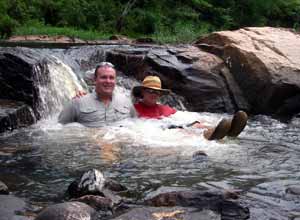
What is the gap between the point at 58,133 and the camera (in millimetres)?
6816

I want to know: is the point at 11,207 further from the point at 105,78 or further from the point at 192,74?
the point at 192,74

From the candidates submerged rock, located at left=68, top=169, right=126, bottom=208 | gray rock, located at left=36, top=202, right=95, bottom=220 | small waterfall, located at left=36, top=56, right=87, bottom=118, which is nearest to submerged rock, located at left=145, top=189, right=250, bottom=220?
submerged rock, located at left=68, top=169, right=126, bottom=208

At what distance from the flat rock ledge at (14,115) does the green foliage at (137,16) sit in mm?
10980

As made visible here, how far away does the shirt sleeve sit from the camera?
642cm

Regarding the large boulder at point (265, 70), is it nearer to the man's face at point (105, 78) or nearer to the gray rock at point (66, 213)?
the man's face at point (105, 78)

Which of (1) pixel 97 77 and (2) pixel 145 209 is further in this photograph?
(1) pixel 97 77

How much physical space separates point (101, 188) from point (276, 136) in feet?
12.5

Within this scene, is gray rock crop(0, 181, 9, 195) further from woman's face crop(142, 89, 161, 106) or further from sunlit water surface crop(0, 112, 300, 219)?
woman's face crop(142, 89, 161, 106)

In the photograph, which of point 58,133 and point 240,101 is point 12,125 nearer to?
point 58,133

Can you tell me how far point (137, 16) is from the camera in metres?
26.0

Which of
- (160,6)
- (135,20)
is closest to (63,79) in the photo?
(135,20)

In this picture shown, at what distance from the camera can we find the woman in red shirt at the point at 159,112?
251 inches

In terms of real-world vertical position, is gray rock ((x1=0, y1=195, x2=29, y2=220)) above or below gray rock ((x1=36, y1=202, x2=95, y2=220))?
below

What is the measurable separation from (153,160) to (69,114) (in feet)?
4.31
